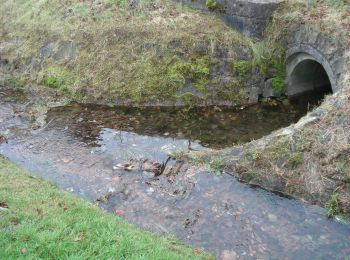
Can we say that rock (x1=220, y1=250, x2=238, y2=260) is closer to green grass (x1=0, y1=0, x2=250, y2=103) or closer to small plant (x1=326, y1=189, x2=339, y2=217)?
small plant (x1=326, y1=189, x2=339, y2=217)

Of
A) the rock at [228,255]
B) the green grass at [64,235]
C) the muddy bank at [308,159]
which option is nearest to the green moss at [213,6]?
the muddy bank at [308,159]

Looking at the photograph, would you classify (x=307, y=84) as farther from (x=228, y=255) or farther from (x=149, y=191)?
(x=228, y=255)

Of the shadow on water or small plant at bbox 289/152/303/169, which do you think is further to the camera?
the shadow on water

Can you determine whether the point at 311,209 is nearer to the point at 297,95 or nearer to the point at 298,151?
the point at 298,151

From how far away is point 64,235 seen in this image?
593cm

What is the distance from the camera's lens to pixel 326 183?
855 centimetres

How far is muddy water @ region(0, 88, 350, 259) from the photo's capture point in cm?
782

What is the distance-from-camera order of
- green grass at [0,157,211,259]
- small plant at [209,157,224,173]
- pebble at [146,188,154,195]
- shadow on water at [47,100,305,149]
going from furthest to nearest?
shadow on water at [47,100,305,149] < small plant at [209,157,224,173] < pebble at [146,188,154,195] < green grass at [0,157,211,259]

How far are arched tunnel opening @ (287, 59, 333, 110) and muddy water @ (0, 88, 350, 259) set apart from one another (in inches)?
31.9

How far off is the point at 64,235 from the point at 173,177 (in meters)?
4.21

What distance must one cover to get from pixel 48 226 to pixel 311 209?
536 cm

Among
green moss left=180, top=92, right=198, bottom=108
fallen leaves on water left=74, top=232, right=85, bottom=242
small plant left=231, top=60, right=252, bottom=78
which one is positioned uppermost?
small plant left=231, top=60, right=252, bottom=78

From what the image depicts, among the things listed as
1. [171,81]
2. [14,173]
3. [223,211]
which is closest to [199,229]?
[223,211]

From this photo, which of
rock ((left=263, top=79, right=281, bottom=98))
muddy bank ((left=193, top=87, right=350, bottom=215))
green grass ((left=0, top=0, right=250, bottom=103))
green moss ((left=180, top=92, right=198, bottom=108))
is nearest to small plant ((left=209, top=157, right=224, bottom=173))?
muddy bank ((left=193, top=87, right=350, bottom=215))
